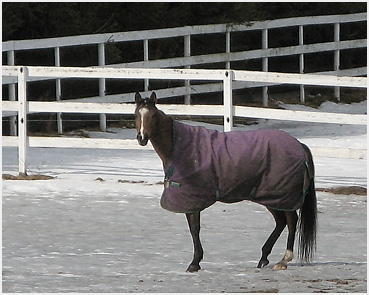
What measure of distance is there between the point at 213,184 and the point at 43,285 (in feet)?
4.32

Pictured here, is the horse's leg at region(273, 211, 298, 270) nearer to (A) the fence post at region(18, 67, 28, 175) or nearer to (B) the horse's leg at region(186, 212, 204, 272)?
(B) the horse's leg at region(186, 212, 204, 272)

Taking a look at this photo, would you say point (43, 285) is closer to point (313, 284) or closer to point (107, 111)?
point (313, 284)

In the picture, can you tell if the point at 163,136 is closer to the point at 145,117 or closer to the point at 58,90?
the point at 145,117

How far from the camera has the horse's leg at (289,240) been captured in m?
7.38


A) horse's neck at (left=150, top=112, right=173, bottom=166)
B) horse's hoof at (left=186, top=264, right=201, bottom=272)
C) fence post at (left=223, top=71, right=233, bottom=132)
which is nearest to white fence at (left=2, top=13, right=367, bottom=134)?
fence post at (left=223, top=71, right=233, bottom=132)

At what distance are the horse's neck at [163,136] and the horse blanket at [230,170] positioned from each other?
0.12ft

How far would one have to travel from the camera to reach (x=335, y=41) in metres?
19.9

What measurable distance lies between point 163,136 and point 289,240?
3.67ft

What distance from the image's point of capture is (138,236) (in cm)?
875

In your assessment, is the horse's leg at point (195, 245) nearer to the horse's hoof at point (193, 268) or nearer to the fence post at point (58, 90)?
the horse's hoof at point (193, 268)

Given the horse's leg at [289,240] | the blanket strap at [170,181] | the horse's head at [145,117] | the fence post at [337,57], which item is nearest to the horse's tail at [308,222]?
the horse's leg at [289,240]

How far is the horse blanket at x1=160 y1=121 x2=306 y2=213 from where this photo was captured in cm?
724

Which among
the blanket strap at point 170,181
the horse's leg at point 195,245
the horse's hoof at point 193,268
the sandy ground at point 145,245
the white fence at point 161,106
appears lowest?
the sandy ground at point 145,245

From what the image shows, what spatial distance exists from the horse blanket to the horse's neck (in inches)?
1.4
